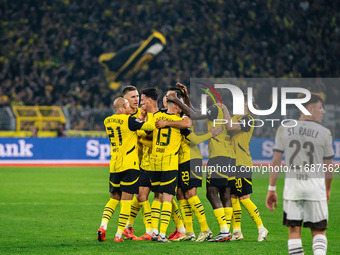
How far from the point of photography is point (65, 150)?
2261 cm

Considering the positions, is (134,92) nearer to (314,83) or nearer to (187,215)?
(187,215)

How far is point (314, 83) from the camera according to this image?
1137 inches

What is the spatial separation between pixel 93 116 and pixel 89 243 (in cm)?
1557

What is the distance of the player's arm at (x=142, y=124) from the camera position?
7.60 meters

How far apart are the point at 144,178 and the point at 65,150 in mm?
14796

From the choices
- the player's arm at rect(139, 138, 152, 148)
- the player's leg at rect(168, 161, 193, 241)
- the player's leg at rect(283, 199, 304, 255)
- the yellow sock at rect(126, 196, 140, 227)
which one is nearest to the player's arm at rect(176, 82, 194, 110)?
the player's arm at rect(139, 138, 152, 148)

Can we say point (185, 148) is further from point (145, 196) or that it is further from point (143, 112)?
point (145, 196)

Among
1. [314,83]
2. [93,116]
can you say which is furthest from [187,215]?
[314,83]

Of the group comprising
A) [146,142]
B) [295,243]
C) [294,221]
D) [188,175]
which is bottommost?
[295,243]

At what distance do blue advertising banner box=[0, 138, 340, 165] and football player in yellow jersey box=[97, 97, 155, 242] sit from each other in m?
14.4

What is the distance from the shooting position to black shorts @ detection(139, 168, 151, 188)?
8273mm

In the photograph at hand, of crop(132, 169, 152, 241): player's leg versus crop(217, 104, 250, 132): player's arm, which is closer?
crop(217, 104, 250, 132): player's arm

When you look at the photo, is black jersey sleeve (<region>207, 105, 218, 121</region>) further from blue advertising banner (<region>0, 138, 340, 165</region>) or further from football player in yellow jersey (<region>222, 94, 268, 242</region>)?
blue advertising banner (<region>0, 138, 340, 165</region>)

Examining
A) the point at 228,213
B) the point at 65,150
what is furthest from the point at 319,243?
the point at 65,150
